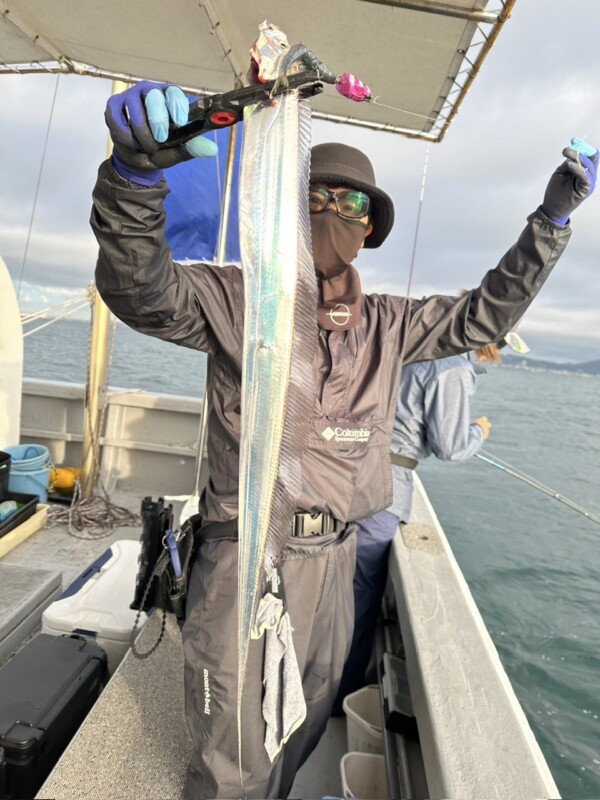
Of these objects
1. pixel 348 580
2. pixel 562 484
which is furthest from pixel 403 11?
pixel 562 484

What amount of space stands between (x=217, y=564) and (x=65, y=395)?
493 centimetres

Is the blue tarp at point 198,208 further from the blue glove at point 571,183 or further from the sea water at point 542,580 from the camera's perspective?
the blue glove at point 571,183

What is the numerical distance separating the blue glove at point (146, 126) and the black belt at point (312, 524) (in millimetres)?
1256

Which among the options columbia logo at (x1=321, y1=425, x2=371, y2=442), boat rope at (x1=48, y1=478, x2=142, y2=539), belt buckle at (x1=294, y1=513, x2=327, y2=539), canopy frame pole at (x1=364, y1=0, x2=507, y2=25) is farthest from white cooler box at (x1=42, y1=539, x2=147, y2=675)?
canopy frame pole at (x1=364, y1=0, x2=507, y2=25)

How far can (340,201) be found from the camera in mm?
1971

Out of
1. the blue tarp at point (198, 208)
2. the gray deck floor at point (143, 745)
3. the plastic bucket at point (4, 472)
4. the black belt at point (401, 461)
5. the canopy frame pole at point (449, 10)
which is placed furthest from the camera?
the blue tarp at point (198, 208)

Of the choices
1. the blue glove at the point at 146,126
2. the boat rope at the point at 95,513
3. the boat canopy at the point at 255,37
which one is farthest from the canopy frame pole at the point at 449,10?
the boat rope at the point at 95,513

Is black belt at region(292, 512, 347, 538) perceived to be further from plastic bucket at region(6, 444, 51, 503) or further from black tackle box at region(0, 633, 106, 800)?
plastic bucket at region(6, 444, 51, 503)

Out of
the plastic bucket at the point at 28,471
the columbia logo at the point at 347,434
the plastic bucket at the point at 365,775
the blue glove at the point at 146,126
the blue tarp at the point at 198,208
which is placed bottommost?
the plastic bucket at the point at 365,775

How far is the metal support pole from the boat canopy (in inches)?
88.2

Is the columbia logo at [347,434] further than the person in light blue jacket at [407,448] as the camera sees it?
No

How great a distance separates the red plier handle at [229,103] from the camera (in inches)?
54.0

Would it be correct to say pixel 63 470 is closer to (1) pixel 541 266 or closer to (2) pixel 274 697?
(2) pixel 274 697

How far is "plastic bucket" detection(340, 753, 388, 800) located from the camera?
7.51ft
